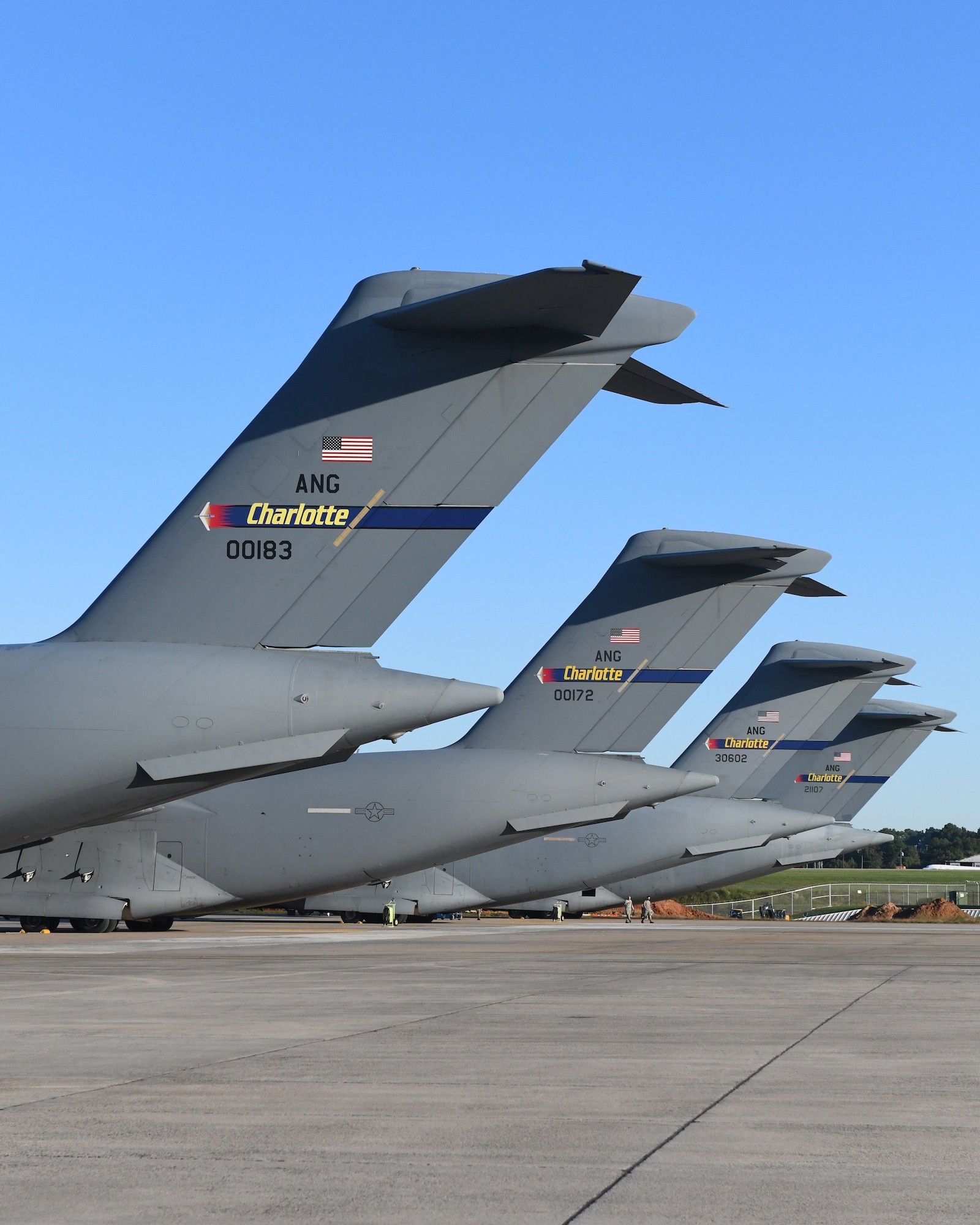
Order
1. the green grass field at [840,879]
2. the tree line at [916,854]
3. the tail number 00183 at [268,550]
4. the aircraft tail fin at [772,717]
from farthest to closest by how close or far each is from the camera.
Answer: the tree line at [916,854] < the green grass field at [840,879] < the aircraft tail fin at [772,717] < the tail number 00183 at [268,550]

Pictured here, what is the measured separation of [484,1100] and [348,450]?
7010 mm

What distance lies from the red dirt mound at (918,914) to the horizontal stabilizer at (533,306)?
151 ft

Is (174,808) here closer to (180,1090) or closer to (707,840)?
(707,840)

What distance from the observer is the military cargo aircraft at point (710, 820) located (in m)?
34.0

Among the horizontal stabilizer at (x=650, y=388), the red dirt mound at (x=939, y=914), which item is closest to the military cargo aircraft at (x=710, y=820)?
the horizontal stabilizer at (x=650, y=388)

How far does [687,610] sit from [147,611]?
13.8 m

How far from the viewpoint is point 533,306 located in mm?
12055

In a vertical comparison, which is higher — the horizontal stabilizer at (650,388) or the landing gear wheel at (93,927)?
the horizontal stabilizer at (650,388)

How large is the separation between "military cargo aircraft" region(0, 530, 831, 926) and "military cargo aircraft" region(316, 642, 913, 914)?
3.07ft

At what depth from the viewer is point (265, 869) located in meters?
25.4

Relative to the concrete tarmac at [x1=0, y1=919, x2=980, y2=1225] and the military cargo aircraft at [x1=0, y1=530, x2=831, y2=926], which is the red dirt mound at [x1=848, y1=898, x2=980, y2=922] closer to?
the military cargo aircraft at [x1=0, y1=530, x2=831, y2=926]

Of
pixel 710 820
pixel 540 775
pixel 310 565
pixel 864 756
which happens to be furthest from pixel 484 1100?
pixel 864 756

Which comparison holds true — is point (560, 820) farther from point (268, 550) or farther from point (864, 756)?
point (864, 756)

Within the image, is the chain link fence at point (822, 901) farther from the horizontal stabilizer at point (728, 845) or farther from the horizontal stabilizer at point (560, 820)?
the horizontal stabilizer at point (560, 820)
